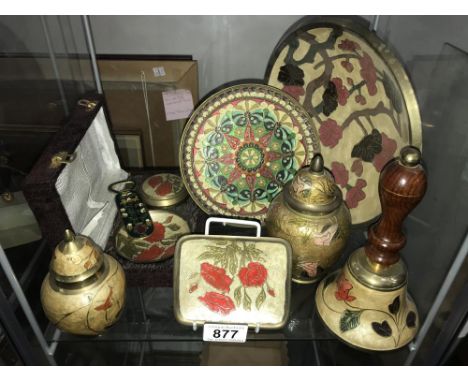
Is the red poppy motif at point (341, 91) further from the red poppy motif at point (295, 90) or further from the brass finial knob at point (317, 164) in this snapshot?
the brass finial knob at point (317, 164)

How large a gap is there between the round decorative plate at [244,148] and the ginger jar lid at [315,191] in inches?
7.0

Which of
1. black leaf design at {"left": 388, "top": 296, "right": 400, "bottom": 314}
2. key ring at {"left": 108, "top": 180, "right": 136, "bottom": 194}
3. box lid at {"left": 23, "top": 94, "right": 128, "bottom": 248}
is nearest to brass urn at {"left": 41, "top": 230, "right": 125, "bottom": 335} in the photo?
box lid at {"left": 23, "top": 94, "right": 128, "bottom": 248}

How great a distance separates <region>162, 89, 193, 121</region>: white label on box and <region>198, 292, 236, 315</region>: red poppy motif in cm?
65

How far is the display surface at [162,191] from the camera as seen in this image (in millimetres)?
1105

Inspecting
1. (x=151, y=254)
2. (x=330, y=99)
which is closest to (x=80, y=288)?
(x=151, y=254)

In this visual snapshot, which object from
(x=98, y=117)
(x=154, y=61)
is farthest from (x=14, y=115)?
(x=154, y=61)

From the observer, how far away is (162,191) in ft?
3.66

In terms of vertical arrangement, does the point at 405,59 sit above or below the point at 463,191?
above

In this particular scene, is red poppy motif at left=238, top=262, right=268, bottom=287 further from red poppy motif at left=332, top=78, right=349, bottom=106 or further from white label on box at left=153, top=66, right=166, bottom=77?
white label on box at left=153, top=66, right=166, bottom=77

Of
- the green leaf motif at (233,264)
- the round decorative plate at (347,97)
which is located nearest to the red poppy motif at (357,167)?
the round decorative plate at (347,97)

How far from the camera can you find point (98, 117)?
44.1 inches

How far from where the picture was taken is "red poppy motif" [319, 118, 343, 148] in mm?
1017
